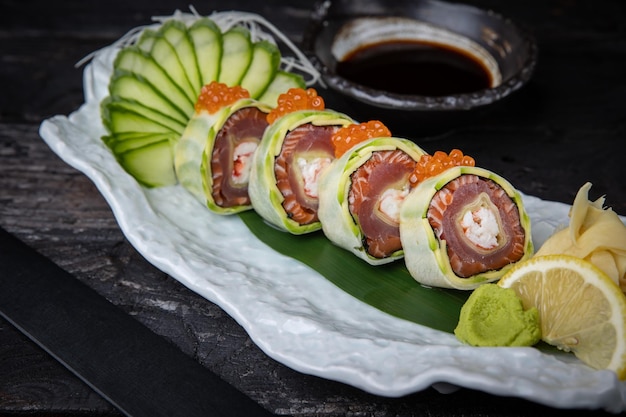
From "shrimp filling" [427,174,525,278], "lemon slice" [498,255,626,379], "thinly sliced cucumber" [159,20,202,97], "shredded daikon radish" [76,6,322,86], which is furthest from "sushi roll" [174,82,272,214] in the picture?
"lemon slice" [498,255,626,379]

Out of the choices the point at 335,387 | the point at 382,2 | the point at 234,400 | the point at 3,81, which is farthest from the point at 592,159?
the point at 3,81

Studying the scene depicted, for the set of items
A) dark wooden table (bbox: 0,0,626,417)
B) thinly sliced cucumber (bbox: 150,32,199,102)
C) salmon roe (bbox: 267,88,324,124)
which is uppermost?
salmon roe (bbox: 267,88,324,124)

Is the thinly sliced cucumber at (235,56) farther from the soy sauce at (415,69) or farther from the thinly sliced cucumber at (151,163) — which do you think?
the soy sauce at (415,69)

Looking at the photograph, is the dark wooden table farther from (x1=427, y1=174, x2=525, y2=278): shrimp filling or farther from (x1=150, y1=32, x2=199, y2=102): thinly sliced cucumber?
(x1=150, y1=32, x2=199, y2=102): thinly sliced cucumber

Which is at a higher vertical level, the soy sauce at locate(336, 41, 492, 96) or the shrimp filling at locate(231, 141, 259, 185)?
the soy sauce at locate(336, 41, 492, 96)

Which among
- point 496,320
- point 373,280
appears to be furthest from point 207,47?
point 496,320

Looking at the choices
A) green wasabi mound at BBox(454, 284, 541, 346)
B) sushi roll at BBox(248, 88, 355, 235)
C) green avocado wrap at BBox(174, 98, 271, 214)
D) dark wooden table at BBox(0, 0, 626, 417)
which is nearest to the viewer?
green wasabi mound at BBox(454, 284, 541, 346)

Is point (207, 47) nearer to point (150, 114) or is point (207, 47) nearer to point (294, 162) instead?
point (150, 114)

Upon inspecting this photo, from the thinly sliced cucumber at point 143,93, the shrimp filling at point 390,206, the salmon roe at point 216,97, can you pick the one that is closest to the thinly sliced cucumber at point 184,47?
the thinly sliced cucumber at point 143,93
